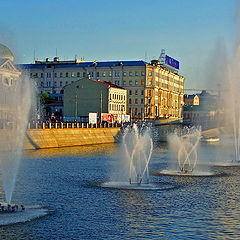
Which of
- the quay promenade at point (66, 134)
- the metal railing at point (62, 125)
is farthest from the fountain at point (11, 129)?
the metal railing at point (62, 125)

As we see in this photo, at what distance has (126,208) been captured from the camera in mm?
32469

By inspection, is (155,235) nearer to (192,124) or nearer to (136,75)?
(192,124)

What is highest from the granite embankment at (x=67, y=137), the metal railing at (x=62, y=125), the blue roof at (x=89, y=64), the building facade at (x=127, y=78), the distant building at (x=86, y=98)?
the blue roof at (x=89, y=64)

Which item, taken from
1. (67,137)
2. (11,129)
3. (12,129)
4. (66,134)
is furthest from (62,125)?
(11,129)

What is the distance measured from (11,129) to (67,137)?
19605 mm

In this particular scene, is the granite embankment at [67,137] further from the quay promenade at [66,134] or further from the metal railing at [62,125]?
the metal railing at [62,125]

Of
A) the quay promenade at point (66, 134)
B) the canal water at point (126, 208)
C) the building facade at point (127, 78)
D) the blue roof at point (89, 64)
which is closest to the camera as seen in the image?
the canal water at point (126, 208)

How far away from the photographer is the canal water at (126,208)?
26.9 metres

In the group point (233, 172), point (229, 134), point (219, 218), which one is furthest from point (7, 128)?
point (229, 134)

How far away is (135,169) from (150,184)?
335 cm

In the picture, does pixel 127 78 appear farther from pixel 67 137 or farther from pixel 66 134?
pixel 67 137

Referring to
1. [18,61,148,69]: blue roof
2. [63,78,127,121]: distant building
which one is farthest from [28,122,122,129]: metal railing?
[18,61,148,69]: blue roof

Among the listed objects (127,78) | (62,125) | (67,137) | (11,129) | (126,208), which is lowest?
(126,208)

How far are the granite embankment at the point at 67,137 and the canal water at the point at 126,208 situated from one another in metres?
34.1
